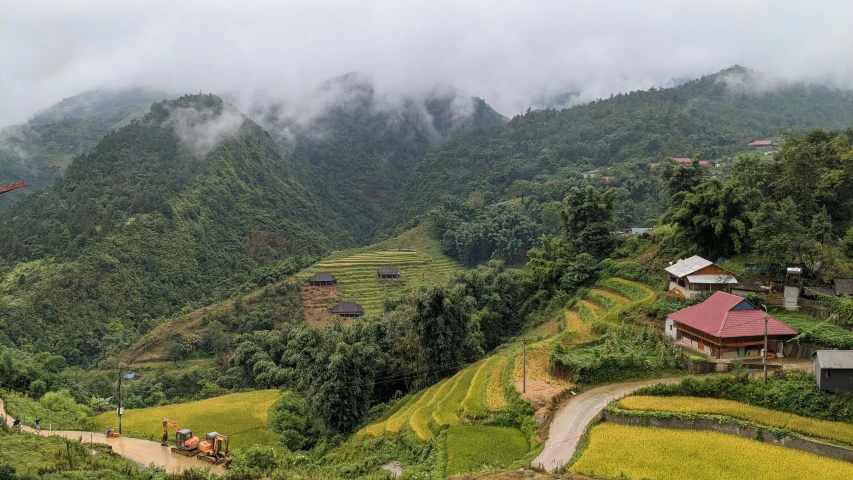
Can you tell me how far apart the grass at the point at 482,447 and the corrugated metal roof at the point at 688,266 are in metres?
14.4

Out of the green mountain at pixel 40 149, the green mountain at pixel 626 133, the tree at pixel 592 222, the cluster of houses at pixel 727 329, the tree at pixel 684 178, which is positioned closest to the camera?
the cluster of houses at pixel 727 329

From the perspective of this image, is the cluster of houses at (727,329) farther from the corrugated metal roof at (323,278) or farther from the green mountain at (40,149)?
the green mountain at (40,149)

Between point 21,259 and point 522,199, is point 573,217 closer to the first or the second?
point 522,199

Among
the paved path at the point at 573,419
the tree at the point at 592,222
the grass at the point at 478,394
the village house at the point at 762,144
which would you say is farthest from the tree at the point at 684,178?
the village house at the point at 762,144

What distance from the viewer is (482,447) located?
19.3 metres

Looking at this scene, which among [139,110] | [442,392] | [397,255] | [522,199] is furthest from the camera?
[139,110]

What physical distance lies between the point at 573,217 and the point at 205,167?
6770 centimetres

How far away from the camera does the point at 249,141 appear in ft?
345

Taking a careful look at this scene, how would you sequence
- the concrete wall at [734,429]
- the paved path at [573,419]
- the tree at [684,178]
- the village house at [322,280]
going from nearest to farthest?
the concrete wall at [734,429] → the paved path at [573,419] → the tree at [684,178] → the village house at [322,280]

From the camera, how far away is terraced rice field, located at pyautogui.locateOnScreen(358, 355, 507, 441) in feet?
72.5

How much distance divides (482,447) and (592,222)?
26327 millimetres

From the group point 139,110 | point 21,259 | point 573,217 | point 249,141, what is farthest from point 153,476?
point 139,110

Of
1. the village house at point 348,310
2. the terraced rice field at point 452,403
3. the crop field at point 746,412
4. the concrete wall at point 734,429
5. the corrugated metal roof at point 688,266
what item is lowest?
the village house at point 348,310

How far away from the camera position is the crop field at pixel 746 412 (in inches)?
651
